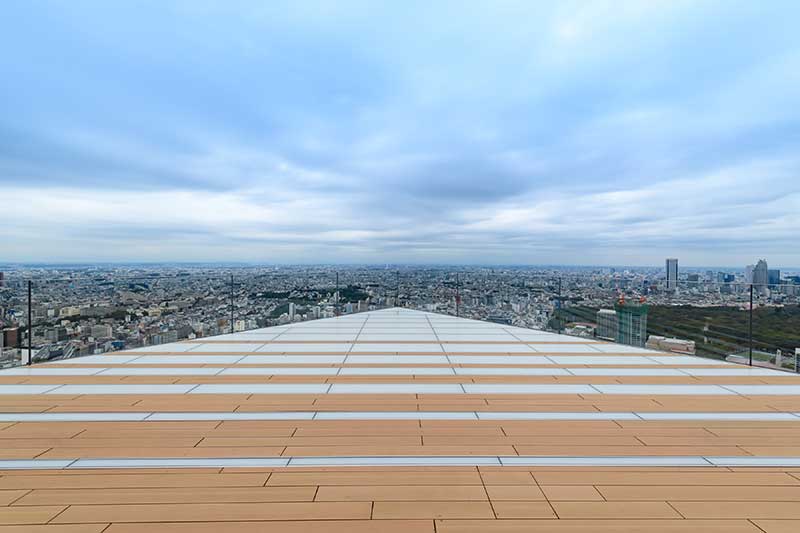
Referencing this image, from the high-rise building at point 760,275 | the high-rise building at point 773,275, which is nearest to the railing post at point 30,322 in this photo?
the high-rise building at point 760,275

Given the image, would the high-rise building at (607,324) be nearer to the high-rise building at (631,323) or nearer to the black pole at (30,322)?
the high-rise building at (631,323)

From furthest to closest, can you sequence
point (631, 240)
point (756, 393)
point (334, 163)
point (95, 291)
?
point (631, 240)
point (334, 163)
point (95, 291)
point (756, 393)

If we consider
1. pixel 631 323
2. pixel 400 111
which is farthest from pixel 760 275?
pixel 400 111

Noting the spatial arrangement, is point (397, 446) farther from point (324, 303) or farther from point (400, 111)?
point (400, 111)

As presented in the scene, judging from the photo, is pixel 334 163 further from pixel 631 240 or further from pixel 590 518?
pixel 631 240

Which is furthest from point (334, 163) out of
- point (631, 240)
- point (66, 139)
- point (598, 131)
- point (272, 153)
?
point (631, 240)

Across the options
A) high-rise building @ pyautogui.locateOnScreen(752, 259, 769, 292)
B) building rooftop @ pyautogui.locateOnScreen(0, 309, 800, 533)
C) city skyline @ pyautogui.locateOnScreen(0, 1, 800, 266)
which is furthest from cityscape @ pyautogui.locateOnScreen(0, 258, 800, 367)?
city skyline @ pyautogui.locateOnScreen(0, 1, 800, 266)

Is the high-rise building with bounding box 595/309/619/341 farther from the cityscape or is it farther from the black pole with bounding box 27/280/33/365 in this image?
the black pole with bounding box 27/280/33/365
